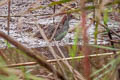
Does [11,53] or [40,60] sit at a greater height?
[40,60]

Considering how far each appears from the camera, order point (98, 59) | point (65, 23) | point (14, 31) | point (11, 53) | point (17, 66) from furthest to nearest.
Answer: point (65, 23), point (14, 31), point (11, 53), point (98, 59), point (17, 66)

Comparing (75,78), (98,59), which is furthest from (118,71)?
(98,59)

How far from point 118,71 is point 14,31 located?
3.49 m

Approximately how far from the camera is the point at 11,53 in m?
2.72

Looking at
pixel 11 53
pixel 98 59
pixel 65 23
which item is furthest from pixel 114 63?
pixel 65 23


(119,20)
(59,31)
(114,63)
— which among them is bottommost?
(59,31)

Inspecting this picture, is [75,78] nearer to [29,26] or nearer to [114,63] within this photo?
[114,63]

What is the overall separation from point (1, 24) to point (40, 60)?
385cm

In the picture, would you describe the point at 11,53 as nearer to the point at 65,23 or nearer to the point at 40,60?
the point at 40,60

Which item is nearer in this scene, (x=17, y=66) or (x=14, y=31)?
(x=17, y=66)

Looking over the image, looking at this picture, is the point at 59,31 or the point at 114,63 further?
the point at 59,31

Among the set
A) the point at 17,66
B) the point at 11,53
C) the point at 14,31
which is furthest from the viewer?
the point at 14,31

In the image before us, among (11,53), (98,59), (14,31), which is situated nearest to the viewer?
(98,59)

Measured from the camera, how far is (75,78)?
1.98 metres
